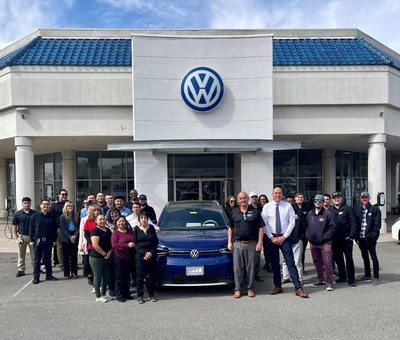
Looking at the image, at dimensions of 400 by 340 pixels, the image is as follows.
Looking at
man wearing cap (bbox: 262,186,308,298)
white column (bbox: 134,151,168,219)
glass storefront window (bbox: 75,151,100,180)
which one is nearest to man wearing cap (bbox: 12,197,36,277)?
man wearing cap (bbox: 262,186,308,298)

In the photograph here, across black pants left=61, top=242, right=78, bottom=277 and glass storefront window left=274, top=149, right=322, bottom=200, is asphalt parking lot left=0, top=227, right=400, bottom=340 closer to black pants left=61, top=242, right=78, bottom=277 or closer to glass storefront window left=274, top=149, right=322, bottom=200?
black pants left=61, top=242, right=78, bottom=277

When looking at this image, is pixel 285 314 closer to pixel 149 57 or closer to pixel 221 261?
pixel 221 261

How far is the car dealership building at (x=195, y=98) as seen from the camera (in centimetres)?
1339

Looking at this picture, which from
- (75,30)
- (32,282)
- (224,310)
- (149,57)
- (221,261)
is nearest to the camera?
(224,310)

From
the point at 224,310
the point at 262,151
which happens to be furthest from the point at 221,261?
the point at 262,151

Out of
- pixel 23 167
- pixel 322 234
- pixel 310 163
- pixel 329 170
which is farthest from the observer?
pixel 310 163

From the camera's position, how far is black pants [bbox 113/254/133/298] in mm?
6324

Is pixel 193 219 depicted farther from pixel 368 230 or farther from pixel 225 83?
pixel 225 83

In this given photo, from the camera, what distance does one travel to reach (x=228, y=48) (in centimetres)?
1362

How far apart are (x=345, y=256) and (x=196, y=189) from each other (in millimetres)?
12652

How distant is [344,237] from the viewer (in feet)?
23.8

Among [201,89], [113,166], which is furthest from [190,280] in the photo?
[113,166]

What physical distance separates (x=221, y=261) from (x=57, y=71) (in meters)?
10.8

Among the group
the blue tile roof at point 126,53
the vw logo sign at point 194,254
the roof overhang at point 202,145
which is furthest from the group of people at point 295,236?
the blue tile roof at point 126,53
